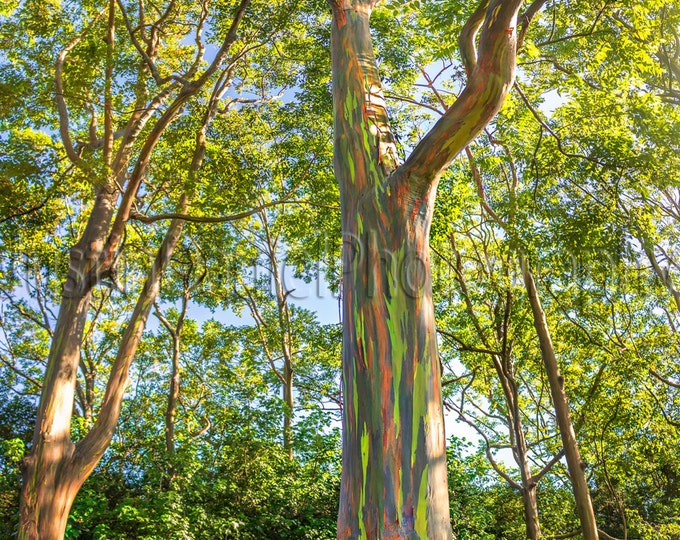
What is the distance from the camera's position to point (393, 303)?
2.61 metres

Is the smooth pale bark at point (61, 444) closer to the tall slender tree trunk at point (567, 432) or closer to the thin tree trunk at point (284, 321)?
the tall slender tree trunk at point (567, 432)

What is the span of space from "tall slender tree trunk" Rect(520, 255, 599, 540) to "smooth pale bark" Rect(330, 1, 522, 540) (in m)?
4.94

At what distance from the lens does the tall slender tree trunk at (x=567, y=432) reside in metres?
6.82

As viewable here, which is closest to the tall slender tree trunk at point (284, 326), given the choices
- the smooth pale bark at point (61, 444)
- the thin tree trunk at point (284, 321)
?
the thin tree trunk at point (284, 321)

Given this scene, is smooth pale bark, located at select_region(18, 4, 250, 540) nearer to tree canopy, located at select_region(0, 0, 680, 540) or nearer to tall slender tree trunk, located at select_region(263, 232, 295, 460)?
tree canopy, located at select_region(0, 0, 680, 540)

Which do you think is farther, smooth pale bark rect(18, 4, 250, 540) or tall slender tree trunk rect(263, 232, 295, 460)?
tall slender tree trunk rect(263, 232, 295, 460)

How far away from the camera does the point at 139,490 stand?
9.22 m

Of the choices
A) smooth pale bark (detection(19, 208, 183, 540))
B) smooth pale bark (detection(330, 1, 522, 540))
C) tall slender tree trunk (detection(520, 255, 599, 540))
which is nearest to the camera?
smooth pale bark (detection(330, 1, 522, 540))

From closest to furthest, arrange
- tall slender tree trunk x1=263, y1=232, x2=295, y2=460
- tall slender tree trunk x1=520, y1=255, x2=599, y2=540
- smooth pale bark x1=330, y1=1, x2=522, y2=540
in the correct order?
smooth pale bark x1=330, y1=1, x2=522, y2=540 < tall slender tree trunk x1=520, y1=255, x2=599, y2=540 < tall slender tree trunk x1=263, y1=232, x2=295, y2=460

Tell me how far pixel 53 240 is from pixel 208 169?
509 centimetres

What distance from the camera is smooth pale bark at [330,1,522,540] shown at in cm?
221

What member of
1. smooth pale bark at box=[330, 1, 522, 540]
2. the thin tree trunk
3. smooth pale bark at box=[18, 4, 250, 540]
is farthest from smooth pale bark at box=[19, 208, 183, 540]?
the thin tree trunk

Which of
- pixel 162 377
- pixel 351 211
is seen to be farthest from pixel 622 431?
pixel 162 377

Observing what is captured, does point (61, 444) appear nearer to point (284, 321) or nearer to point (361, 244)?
point (361, 244)
